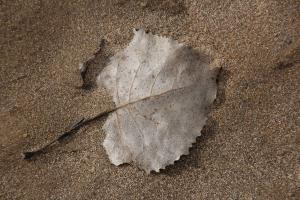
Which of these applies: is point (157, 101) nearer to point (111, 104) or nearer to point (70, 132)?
point (111, 104)

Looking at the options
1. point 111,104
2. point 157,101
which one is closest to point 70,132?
point 111,104

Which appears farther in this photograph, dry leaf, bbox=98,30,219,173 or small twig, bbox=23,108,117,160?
small twig, bbox=23,108,117,160

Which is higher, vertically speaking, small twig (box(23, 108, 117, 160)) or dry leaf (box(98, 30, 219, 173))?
dry leaf (box(98, 30, 219, 173))

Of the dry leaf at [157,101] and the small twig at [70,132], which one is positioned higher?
the dry leaf at [157,101]

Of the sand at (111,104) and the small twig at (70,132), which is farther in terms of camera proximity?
the small twig at (70,132)

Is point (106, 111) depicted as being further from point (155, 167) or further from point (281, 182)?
point (281, 182)

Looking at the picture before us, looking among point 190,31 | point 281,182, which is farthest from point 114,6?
point 281,182
